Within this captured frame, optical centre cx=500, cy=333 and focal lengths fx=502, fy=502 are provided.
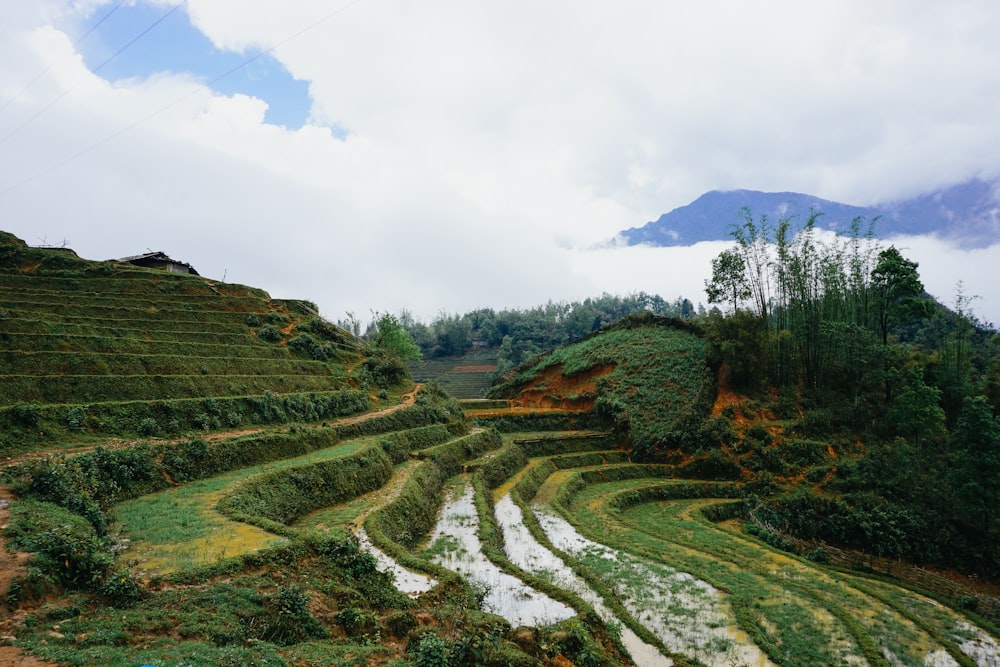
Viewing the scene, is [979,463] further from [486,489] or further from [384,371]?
[384,371]

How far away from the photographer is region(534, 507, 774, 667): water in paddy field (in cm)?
1040

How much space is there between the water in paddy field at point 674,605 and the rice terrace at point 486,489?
91mm

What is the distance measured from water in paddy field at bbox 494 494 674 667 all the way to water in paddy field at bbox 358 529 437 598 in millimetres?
3669

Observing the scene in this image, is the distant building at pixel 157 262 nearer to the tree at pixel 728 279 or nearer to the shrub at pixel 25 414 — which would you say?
the shrub at pixel 25 414

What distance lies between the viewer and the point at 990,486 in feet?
62.3

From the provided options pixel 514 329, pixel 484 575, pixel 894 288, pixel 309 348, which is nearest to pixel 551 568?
pixel 484 575

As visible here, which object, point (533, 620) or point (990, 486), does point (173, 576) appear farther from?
point (990, 486)

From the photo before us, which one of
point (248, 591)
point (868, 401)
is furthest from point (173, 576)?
point (868, 401)

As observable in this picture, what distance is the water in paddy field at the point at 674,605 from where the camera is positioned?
10.4 metres

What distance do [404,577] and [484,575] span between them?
2.50 m

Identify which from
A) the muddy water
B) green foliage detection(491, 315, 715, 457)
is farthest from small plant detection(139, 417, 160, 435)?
green foliage detection(491, 315, 715, 457)

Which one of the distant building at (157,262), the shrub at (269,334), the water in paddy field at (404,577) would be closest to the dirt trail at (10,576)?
the water in paddy field at (404,577)

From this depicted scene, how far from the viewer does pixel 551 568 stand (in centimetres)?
1359

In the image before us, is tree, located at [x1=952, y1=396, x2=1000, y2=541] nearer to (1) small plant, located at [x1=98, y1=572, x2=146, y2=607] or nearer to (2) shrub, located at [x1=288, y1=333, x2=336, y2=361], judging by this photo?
(1) small plant, located at [x1=98, y1=572, x2=146, y2=607]
